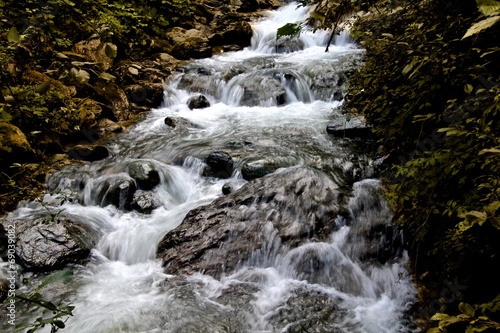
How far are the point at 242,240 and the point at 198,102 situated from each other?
20.3 ft

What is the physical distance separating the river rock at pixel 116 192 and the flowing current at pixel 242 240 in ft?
0.20

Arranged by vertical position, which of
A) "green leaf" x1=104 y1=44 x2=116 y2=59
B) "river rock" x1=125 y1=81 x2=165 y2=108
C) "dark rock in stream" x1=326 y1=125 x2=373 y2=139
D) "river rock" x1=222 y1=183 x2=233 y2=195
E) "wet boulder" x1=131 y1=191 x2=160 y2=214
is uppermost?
"green leaf" x1=104 y1=44 x2=116 y2=59

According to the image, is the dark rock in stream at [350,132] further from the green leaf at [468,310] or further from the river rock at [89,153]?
the green leaf at [468,310]

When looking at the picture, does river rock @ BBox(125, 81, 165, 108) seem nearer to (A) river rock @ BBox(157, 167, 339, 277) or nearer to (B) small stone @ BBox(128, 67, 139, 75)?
(B) small stone @ BBox(128, 67, 139, 75)

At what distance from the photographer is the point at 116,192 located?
5.85 m

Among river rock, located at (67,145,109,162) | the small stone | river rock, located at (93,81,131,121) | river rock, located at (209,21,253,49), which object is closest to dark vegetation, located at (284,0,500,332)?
river rock, located at (67,145,109,162)

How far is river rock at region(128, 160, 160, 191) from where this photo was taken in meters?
6.11

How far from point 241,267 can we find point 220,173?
2469 mm

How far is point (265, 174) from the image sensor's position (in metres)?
6.00

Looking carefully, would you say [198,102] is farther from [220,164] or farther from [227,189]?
[227,189]

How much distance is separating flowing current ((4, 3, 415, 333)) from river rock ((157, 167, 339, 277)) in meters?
0.04

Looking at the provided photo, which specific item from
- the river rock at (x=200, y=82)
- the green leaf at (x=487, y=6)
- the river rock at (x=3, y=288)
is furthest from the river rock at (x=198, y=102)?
the green leaf at (x=487, y=6)

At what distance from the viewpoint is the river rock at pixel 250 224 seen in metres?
4.46

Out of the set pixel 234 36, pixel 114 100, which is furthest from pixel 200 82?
pixel 234 36
